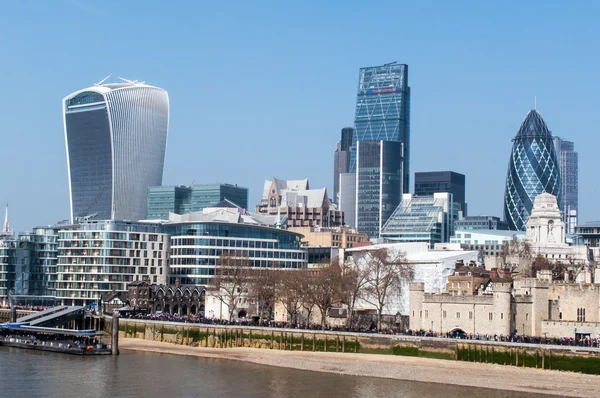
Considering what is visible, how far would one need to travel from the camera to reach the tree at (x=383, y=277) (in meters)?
135

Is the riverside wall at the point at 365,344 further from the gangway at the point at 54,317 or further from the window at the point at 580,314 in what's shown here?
the window at the point at 580,314

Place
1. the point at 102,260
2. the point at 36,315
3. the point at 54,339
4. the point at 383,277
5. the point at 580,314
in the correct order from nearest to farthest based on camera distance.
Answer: the point at 580,314
the point at 54,339
the point at 383,277
the point at 36,315
the point at 102,260

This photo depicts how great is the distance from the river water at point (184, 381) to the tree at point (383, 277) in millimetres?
28746

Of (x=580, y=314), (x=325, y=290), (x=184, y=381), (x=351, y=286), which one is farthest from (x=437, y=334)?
(x=184, y=381)

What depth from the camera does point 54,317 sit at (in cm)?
14912

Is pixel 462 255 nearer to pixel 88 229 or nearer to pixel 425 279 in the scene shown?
pixel 425 279

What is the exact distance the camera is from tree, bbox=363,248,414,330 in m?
135

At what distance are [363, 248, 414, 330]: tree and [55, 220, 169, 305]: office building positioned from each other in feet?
191

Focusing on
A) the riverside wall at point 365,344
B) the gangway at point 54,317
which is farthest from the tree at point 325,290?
the gangway at point 54,317

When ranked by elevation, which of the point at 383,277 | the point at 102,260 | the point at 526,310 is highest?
the point at 102,260

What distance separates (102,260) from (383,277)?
231 ft

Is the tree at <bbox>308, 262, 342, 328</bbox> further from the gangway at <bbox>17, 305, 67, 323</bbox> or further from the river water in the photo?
the gangway at <bbox>17, 305, 67, 323</bbox>

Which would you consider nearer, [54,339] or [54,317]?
[54,339]

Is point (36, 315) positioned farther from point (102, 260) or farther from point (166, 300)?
point (102, 260)
